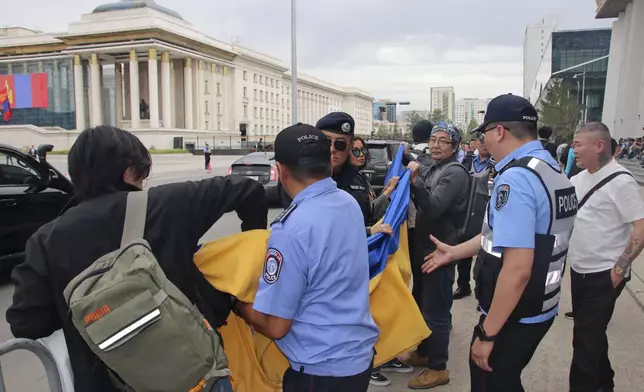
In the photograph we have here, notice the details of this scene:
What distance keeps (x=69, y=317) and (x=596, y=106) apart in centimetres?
8760

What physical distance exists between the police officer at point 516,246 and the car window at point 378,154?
34.8 ft

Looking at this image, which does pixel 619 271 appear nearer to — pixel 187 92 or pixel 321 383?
pixel 321 383

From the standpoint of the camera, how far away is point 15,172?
6562mm

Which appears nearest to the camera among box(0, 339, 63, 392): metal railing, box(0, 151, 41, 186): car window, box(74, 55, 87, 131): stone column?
box(0, 339, 63, 392): metal railing

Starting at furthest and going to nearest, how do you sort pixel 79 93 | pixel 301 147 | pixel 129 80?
pixel 129 80 < pixel 79 93 < pixel 301 147

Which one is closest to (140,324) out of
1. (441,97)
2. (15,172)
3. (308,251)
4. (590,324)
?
(308,251)

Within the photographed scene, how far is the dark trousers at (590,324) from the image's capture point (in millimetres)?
3262

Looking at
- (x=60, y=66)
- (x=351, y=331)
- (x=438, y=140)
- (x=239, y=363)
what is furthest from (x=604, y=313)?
(x=60, y=66)

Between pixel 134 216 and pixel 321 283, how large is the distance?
716mm

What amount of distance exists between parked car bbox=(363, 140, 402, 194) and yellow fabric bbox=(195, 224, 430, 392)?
9.36 meters

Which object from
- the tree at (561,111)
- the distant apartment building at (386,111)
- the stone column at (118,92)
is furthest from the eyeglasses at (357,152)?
the stone column at (118,92)

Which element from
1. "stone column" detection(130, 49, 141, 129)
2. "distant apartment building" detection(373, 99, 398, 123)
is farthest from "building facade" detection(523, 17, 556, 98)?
"stone column" detection(130, 49, 141, 129)

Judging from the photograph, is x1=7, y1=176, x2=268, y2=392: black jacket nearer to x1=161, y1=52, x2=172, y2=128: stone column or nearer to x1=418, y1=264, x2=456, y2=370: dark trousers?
x1=418, y1=264, x2=456, y2=370: dark trousers

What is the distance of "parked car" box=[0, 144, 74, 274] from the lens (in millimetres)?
6289
